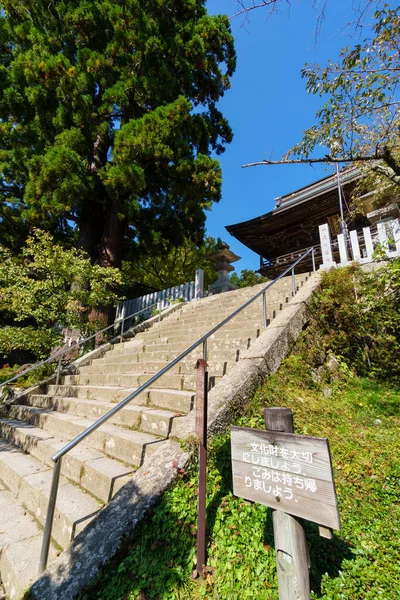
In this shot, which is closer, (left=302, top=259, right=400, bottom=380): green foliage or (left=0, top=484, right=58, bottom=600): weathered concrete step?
(left=0, top=484, right=58, bottom=600): weathered concrete step

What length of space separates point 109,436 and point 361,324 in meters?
4.14

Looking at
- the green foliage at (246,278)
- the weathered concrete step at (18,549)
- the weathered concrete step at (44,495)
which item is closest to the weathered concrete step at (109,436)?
the weathered concrete step at (44,495)

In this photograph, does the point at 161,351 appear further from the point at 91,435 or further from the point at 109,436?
the point at 109,436

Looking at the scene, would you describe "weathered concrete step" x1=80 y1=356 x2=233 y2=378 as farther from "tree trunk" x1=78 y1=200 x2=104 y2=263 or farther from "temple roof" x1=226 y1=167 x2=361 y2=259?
"temple roof" x1=226 y1=167 x2=361 y2=259

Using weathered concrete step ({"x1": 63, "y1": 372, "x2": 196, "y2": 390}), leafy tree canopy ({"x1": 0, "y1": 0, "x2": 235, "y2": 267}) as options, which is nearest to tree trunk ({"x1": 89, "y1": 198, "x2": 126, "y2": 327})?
leafy tree canopy ({"x1": 0, "y1": 0, "x2": 235, "y2": 267})

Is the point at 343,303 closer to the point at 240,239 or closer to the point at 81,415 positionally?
the point at 81,415

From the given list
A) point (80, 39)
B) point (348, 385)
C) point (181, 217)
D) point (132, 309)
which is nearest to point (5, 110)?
point (80, 39)

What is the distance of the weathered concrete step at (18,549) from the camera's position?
172 centimetres

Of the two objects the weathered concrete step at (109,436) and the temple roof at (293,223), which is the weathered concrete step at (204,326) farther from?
the temple roof at (293,223)

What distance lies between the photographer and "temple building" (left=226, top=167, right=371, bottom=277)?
10945 mm

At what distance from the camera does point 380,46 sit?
3512 millimetres

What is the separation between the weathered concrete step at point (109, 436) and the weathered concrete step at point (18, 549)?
770 millimetres

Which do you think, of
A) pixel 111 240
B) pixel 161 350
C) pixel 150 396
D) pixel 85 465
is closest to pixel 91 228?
pixel 111 240

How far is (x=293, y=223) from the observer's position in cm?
1293
